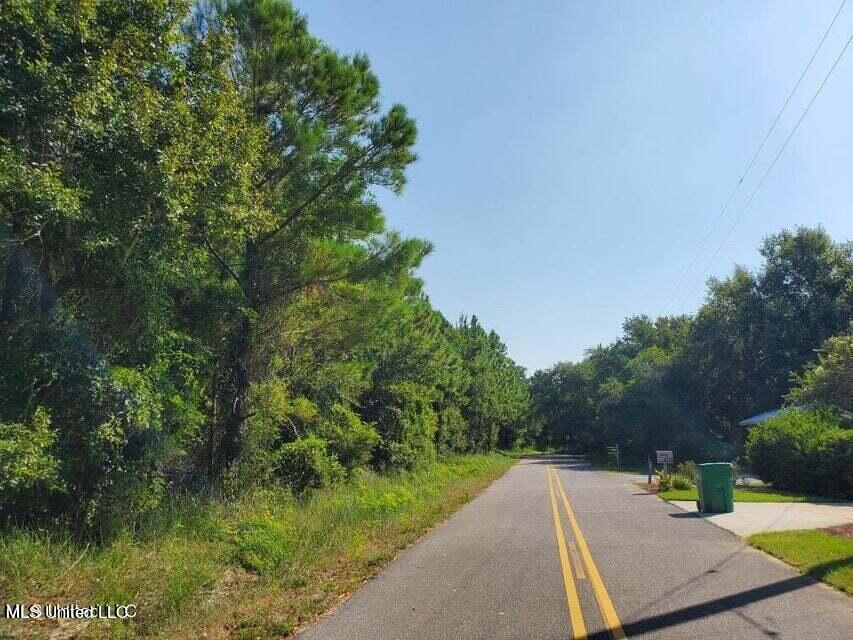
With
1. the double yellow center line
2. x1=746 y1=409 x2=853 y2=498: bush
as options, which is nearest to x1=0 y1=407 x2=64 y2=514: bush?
the double yellow center line

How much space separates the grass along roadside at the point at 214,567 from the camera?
654cm

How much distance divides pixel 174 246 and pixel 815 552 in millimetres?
10544

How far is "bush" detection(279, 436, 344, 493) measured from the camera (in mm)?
15922

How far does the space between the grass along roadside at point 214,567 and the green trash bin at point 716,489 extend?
7.62 metres

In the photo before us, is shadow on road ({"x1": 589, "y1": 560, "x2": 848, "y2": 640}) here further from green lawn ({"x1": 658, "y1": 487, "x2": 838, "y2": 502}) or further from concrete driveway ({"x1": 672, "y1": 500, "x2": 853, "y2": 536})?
green lawn ({"x1": 658, "y1": 487, "x2": 838, "y2": 502})

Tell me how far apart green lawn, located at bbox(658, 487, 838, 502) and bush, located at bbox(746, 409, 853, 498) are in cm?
76

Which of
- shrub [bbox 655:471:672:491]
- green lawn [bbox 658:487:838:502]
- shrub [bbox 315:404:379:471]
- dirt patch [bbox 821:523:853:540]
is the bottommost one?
dirt patch [bbox 821:523:853:540]

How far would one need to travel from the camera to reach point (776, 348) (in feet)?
153

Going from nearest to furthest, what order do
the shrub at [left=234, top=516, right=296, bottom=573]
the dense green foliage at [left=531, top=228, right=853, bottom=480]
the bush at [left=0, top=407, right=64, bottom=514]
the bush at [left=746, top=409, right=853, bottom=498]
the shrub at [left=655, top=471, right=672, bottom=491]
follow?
the bush at [left=0, top=407, right=64, bottom=514], the shrub at [left=234, top=516, right=296, bottom=573], the bush at [left=746, top=409, right=853, bottom=498], the shrub at [left=655, top=471, right=672, bottom=491], the dense green foliage at [left=531, top=228, right=853, bottom=480]

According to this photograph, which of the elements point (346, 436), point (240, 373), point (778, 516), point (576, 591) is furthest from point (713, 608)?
point (346, 436)

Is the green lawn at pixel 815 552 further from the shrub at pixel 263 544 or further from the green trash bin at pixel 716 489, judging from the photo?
the shrub at pixel 263 544

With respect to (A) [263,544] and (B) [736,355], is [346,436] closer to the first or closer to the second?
(A) [263,544]

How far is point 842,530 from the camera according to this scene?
11477mm

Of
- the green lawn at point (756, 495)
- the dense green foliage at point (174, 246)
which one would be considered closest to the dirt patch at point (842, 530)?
the green lawn at point (756, 495)
